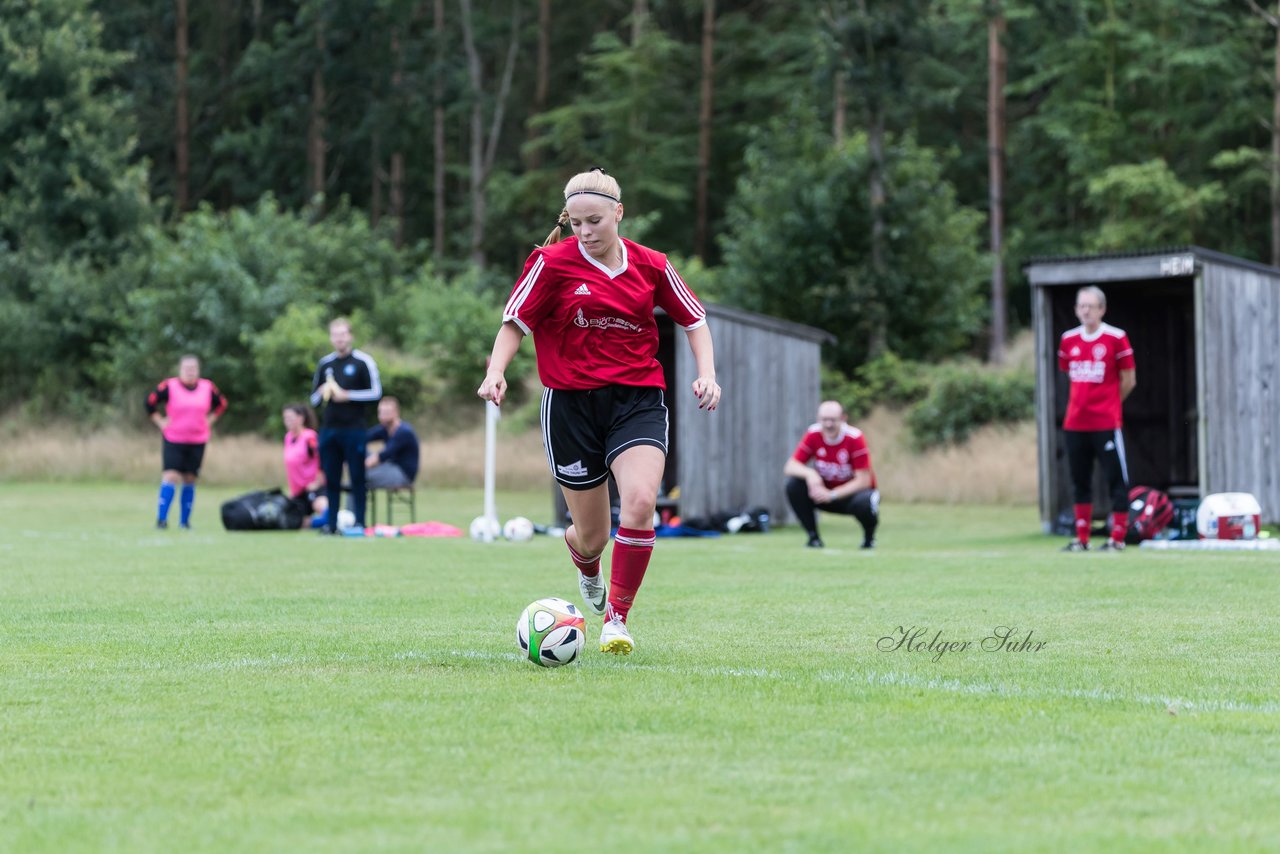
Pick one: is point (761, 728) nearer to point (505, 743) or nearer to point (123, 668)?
point (505, 743)

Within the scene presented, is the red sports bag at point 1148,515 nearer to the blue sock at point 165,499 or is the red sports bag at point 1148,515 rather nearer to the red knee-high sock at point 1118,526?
the red knee-high sock at point 1118,526

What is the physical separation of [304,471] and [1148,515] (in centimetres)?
901

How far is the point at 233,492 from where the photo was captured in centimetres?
3041

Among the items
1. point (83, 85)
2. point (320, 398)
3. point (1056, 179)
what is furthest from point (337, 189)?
point (320, 398)

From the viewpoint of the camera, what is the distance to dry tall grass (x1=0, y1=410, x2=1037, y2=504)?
2589cm

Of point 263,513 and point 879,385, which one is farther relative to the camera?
point 879,385

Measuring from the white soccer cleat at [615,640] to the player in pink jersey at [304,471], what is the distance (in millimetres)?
12582

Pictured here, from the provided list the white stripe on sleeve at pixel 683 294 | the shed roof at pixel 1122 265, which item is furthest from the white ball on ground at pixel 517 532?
the white stripe on sleeve at pixel 683 294

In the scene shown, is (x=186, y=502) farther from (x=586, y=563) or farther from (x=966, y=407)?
(x=966, y=407)

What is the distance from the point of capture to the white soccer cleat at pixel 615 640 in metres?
7.17

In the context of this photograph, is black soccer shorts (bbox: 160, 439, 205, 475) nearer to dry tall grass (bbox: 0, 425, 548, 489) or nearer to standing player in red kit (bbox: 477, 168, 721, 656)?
dry tall grass (bbox: 0, 425, 548, 489)

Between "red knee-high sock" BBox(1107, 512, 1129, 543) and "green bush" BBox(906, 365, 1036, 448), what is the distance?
1500cm

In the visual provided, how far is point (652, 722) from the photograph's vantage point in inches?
210

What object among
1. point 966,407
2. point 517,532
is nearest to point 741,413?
point 517,532
